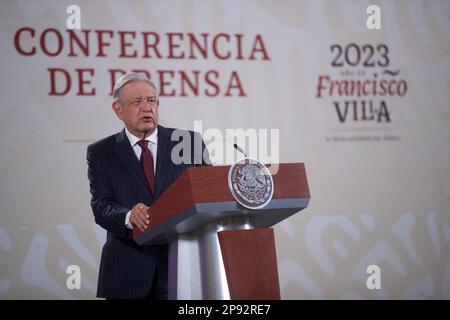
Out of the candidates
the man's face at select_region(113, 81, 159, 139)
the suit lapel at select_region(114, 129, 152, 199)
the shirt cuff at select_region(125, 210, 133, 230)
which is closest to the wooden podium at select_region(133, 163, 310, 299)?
the shirt cuff at select_region(125, 210, 133, 230)

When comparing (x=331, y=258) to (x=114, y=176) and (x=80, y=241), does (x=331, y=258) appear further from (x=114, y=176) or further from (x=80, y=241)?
(x=114, y=176)

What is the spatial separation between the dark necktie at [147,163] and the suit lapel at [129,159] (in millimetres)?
17

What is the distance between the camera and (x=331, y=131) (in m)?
3.89

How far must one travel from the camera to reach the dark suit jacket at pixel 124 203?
2.10 m

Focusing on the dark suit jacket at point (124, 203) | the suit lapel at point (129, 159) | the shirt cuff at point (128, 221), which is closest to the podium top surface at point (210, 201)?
the shirt cuff at point (128, 221)

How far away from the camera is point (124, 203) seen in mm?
2229

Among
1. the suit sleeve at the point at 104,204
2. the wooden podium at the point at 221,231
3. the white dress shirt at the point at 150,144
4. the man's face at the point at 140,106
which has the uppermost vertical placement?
the man's face at the point at 140,106

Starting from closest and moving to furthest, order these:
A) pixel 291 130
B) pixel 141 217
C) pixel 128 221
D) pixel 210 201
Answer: pixel 210 201 < pixel 141 217 < pixel 128 221 < pixel 291 130

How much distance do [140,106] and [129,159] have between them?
0.20 m

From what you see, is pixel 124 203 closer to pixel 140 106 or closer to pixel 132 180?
pixel 132 180

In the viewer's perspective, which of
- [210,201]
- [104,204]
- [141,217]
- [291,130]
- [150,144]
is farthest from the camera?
[291,130]

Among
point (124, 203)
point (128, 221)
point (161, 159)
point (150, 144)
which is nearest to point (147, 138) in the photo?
point (150, 144)

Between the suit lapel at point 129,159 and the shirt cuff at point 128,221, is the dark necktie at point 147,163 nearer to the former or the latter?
the suit lapel at point 129,159

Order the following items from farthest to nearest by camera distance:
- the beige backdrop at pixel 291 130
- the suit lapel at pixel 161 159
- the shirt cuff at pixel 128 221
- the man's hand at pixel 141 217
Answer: the beige backdrop at pixel 291 130
the suit lapel at pixel 161 159
the shirt cuff at pixel 128 221
the man's hand at pixel 141 217
